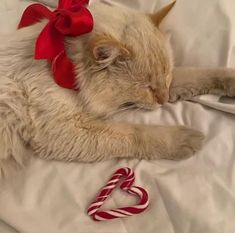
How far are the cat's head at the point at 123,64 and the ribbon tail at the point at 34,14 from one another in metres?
0.16

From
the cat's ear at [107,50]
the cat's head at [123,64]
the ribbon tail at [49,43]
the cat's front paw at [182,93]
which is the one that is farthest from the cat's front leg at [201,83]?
the ribbon tail at [49,43]

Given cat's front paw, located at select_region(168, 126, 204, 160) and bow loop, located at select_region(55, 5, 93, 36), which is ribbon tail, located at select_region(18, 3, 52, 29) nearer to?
bow loop, located at select_region(55, 5, 93, 36)

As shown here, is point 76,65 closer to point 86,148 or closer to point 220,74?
point 86,148

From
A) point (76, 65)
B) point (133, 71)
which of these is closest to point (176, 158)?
point (133, 71)

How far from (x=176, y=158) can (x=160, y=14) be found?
1.44ft

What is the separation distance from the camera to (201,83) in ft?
4.32

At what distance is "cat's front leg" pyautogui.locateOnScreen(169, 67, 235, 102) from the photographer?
4.26ft

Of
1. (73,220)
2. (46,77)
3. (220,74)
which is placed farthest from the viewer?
(220,74)

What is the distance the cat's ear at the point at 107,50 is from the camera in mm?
995

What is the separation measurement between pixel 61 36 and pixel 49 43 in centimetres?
5

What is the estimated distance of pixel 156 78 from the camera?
1.16 meters

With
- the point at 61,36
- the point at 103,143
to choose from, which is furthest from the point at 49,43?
the point at 103,143

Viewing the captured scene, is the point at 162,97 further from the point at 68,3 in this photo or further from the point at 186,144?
the point at 68,3

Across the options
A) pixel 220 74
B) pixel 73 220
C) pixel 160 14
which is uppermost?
pixel 160 14
